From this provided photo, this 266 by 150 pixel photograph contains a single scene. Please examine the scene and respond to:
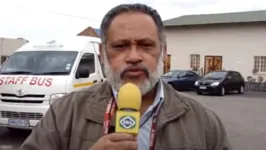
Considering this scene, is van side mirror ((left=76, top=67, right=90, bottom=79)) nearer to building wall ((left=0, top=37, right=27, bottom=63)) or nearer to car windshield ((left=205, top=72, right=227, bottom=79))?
car windshield ((left=205, top=72, right=227, bottom=79))

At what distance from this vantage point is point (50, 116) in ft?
6.64

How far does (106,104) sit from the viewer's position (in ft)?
6.60

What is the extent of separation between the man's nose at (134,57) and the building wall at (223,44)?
32845 millimetres

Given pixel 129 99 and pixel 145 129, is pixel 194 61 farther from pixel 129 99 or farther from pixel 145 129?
pixel 129 99

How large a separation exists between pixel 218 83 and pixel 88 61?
15518 mm

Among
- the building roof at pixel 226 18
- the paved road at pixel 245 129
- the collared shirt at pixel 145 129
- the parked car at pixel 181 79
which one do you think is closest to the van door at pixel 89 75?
the paved road at pixel 245 129

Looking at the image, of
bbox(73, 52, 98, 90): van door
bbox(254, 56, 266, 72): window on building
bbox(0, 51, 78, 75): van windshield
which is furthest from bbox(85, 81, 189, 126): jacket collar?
bbox(254, 56, 266, 72): window on building

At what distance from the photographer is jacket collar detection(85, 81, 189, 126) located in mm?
1978

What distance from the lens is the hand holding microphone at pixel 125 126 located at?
145cm

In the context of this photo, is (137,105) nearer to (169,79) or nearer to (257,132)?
(257,132)

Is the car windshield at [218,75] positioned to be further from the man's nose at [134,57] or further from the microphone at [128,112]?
the microphone at [128,112]

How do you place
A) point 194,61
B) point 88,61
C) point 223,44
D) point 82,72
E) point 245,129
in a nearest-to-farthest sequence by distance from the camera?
point 82,72, point 88,61, point 245,129, point 223,44, point 194,61

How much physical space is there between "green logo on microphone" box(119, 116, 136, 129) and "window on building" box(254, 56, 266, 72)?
3436cm

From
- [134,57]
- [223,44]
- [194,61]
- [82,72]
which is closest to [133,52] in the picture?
[134,57]
